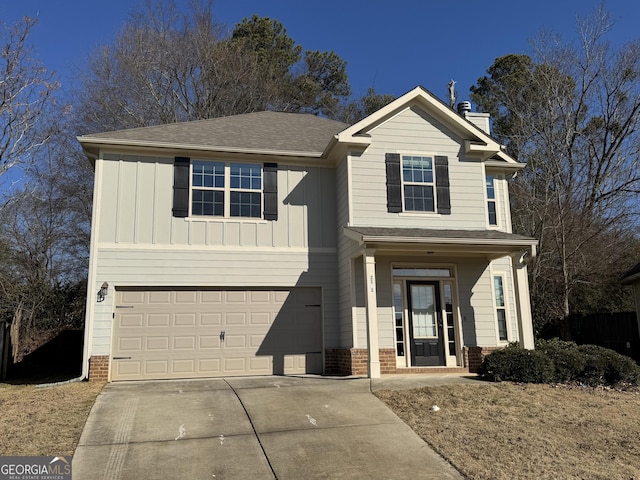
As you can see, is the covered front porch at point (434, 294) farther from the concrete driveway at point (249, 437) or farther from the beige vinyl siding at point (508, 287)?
the concrete driveway at point (249, 437)

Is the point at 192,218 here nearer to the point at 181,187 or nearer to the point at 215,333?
the point at 181,187

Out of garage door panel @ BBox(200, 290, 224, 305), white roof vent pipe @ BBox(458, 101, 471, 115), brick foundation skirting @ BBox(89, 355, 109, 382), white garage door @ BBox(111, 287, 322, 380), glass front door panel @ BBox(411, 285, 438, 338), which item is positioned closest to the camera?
brick foundation skirting @ BBox(89, 355, 109, 382)

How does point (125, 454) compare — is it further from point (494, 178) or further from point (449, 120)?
point (494, 178)

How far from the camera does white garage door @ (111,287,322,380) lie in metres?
11.5

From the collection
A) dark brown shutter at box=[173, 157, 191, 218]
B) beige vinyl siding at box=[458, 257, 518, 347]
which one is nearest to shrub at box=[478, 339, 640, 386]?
beige vinyl siding at box=[458, 257, 518, 347]

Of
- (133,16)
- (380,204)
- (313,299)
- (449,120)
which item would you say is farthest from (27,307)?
(133,16)

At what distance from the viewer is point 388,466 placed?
5957 mm

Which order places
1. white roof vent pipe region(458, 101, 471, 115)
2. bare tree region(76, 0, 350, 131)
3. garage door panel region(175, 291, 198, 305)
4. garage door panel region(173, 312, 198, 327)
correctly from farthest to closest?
bare tree region(76, 0, 350, 131), white roof vent pipe region(458, 101, 471, 115), garage door panel region(175, 291, 198, 305), garage door panel region(173, 312, 198, 327)

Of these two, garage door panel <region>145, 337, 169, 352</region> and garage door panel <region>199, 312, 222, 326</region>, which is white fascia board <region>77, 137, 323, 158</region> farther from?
garage door panel <region>145, 337, 169, 352</region>

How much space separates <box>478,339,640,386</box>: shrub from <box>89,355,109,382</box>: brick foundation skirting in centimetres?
780

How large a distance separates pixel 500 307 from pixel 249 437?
881 cm

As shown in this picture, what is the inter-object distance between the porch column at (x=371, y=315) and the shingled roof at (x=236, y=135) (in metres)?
3.50

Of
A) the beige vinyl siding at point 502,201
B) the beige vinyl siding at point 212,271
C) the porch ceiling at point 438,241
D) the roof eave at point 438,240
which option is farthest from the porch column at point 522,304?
the beige vinyl siding at point 212,271

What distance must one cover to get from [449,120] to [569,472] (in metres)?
9.03
